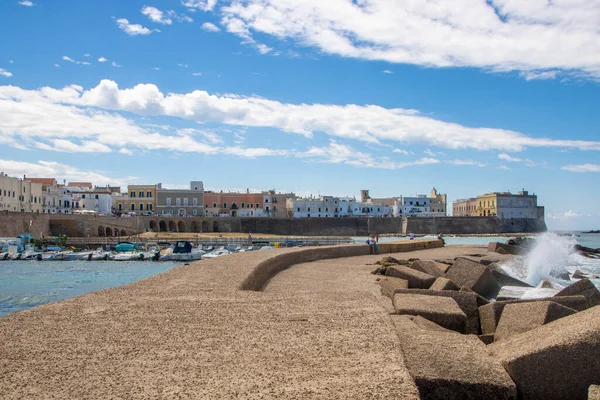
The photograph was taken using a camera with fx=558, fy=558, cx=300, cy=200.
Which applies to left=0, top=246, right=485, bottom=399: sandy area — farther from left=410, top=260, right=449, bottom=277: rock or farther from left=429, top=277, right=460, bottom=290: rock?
left=410, top=260, right=449, bottom=277: rock

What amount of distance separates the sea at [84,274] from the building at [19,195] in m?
24.4

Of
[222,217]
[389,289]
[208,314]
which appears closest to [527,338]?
[208,314]

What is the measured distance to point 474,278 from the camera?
12.1 m

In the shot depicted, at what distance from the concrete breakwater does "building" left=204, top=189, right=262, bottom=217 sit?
8.35 meters

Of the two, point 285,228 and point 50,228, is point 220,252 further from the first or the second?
point 285,228

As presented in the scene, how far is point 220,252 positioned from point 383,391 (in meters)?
37.0

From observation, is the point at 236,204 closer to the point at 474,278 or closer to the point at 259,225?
the point at 259,225

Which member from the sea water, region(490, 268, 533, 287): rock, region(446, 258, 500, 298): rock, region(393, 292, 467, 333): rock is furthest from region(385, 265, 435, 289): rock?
the sea water

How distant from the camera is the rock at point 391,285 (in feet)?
36.6

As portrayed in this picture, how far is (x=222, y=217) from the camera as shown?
80.6m

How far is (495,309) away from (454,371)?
3477 mm

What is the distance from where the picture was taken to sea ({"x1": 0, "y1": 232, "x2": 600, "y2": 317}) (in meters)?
19.7

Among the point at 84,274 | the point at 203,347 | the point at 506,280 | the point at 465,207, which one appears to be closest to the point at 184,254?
the point at 84,274

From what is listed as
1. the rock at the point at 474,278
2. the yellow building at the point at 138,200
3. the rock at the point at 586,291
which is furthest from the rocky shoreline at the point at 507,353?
the yellow building at the point at 138,200
